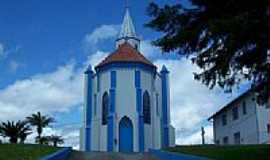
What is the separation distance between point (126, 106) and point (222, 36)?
26.5 m

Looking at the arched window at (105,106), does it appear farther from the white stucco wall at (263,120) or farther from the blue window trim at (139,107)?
the white stucco wall at (263,120)

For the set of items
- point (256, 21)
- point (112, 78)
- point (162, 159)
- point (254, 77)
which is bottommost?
point (162, 159)

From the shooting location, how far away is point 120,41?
51.4 m

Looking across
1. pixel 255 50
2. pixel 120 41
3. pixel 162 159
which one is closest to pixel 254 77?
pixel 255 50

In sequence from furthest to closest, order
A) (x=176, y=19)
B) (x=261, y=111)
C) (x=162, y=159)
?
1. (x=261, y=111)
2. (x=162, y=159)
3. (x=176, y=19)

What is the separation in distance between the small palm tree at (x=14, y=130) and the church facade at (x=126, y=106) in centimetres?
597

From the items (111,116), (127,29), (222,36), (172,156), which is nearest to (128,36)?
(127,29)

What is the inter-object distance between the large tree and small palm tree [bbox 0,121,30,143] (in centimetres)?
3015

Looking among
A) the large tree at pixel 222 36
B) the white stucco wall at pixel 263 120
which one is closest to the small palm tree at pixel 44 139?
the white stucco wall at pixel 263 120

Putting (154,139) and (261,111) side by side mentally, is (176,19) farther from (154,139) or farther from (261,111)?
(154,139)

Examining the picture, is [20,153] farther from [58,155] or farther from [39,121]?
[39,121]

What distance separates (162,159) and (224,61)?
11566mm

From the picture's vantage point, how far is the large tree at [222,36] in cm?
1366

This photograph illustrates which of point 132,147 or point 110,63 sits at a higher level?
point 110,63
